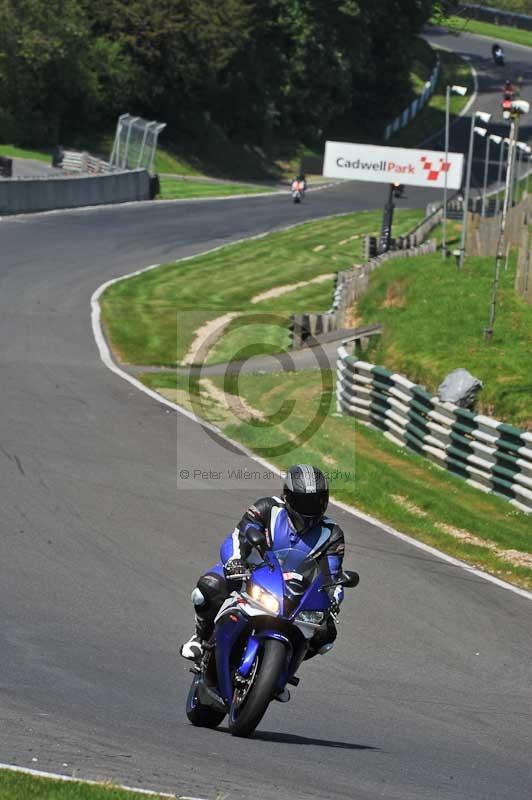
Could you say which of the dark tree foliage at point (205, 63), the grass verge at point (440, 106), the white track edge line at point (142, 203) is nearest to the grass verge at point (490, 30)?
the grass verge at point (440, 106)

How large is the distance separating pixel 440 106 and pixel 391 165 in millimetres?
50103

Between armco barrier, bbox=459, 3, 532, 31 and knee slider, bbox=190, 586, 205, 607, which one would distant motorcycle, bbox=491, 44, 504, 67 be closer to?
armco barrier, bbox=459, 3, 532, 31

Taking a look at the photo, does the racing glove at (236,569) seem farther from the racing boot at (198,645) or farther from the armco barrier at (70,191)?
the armco barrier at (70,191)

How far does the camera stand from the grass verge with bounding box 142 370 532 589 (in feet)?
55.5

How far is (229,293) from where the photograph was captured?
4078cm

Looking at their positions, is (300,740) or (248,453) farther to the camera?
(248,453)

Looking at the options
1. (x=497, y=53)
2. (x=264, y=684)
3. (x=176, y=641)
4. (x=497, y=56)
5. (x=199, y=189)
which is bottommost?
(x=199, y=189)

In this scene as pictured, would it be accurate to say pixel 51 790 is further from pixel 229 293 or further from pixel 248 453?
pixel 229 293

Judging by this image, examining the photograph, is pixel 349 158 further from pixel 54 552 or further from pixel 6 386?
pixel 54 552

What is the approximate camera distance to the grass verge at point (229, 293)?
31.5m

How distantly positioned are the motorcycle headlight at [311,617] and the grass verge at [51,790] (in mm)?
1809

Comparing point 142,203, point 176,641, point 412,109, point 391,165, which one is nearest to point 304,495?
point 176,641

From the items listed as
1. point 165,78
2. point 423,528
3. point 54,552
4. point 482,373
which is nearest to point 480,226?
point 482,373

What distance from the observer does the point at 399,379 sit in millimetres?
22844
